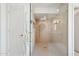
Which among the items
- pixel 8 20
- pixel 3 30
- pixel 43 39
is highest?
pixel 8 20

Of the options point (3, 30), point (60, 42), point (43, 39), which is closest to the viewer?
point (3, 30)

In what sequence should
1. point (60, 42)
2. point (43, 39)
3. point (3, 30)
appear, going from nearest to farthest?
point (3, 30), point (43, 39), point (60, 42)

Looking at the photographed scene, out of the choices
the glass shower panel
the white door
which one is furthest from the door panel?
the glass shower panel

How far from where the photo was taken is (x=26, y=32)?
3.71 metres

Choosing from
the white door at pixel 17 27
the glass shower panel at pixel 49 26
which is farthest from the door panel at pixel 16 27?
the glass shower panel at pixel 49 26

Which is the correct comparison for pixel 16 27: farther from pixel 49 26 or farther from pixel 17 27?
pixel 49 26

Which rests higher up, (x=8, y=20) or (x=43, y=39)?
(x=8, y=20)

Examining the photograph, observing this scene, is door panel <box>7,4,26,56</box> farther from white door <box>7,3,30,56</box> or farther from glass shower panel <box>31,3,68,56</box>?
glass shower panel <box>31,3,68,56</box>

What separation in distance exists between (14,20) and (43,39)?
958 millimetres

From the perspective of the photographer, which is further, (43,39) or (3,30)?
(43,39)

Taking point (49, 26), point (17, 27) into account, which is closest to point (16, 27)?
point (17, 27)

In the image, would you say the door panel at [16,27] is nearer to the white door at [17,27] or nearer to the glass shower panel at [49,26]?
the white door at [17,27]

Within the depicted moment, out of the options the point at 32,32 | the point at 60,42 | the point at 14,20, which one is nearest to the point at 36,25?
the point at 32,32

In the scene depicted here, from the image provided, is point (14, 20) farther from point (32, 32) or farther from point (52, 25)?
point (52, 25)
